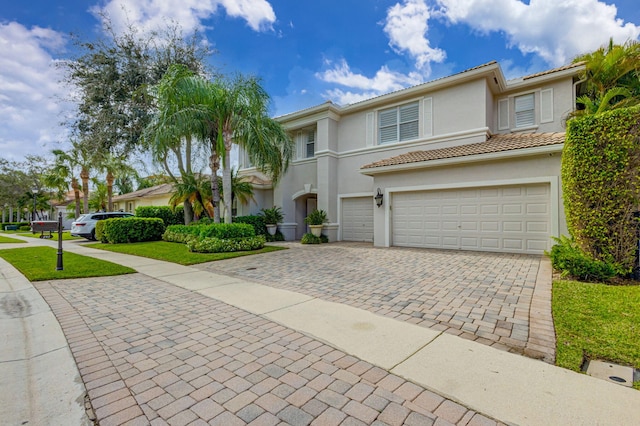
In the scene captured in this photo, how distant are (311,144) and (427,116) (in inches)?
250

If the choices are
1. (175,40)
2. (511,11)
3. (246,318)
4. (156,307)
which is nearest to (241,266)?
(156,307)

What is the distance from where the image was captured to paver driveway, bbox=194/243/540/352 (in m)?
4.10

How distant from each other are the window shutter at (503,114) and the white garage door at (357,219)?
21.0 feet

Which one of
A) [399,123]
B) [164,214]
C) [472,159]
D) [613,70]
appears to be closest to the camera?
[472,159]

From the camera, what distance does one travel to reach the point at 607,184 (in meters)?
6.29

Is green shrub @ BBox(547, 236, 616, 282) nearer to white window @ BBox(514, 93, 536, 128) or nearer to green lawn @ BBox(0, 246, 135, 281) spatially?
white window @ BBox(514, 93, 536, 128)

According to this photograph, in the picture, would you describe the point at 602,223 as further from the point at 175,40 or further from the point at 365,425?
the point at 175,40

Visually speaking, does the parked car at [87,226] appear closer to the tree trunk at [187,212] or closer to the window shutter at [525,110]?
the tree trunk at [187,212]

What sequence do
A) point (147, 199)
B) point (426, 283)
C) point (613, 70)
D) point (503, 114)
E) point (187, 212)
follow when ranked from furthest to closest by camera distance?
point (147, 199) < point (187, 212) < point (503, 114) < point (613, 70) < point (426, 283)

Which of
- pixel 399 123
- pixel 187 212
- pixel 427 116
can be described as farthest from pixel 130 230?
pixel 427 116

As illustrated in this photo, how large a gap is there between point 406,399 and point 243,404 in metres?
1.31

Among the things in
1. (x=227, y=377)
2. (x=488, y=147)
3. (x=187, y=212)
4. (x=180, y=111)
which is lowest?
(x=227, y=377)

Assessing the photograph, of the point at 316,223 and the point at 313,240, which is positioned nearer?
the point at 313,240

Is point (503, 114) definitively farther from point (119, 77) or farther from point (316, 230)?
point (119, 77)
